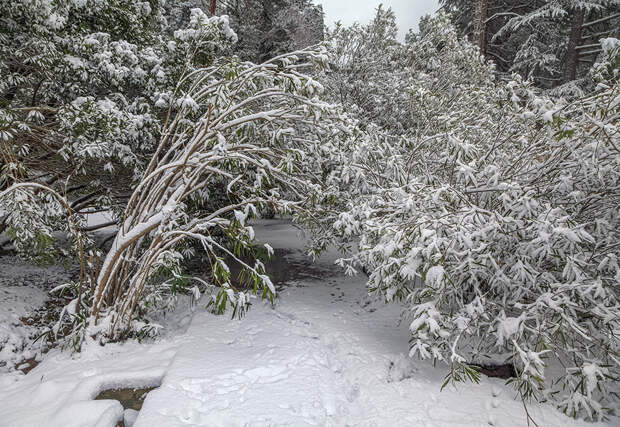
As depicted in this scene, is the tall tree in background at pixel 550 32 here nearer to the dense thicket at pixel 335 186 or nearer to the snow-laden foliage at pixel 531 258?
the dense thicket at pixel 335 186

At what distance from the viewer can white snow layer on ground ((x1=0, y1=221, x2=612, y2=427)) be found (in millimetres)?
2873

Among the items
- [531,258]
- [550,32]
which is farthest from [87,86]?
[550,32]

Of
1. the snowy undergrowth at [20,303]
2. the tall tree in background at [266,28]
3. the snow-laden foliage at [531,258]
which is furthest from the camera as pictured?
the tall tree in background at [266,28]

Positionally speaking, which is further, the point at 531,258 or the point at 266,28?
the point at 266,28

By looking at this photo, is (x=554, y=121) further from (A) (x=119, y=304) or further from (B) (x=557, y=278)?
(A) (x=119, y=304)

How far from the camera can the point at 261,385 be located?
10.8 ft

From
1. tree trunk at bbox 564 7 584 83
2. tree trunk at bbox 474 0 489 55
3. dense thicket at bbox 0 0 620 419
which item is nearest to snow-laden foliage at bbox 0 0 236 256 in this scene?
dense thicket at bbox 0 0 620 419

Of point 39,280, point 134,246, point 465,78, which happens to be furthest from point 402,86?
point 39,280

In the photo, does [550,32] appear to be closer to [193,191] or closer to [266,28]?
[266,28]

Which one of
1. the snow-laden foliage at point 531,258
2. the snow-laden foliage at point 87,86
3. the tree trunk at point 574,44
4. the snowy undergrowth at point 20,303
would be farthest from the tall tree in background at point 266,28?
the snow-laden foliage at point 531,258

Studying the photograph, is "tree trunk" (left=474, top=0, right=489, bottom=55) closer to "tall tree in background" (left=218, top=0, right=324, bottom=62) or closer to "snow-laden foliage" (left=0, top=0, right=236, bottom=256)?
"tall tree in background" (left=218, top=0, right=324, bottom=62)

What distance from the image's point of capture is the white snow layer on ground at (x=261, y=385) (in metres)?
2.87

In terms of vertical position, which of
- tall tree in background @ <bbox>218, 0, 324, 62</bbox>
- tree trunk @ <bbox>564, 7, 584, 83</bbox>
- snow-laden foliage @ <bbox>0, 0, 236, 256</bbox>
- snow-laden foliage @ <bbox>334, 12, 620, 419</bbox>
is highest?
tall tree in background @ <bbox>218, 0, 324, 62</bbox>

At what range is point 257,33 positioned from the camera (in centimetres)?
1367
